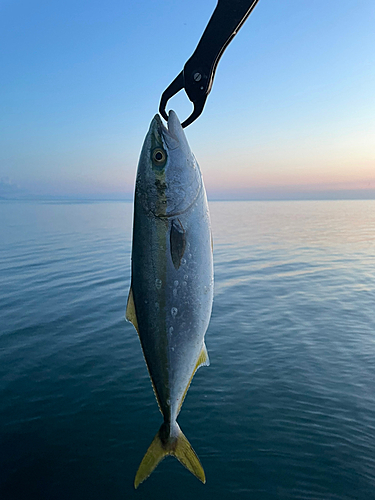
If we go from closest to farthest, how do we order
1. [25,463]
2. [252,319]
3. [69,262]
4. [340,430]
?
[25,463], [340,430], [252,319], [69,262]

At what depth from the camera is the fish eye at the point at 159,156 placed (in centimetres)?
307

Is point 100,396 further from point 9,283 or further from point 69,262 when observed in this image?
point 69,262

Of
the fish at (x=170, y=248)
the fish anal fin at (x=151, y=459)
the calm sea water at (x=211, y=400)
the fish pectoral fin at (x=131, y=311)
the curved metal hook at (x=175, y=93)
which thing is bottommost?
the calm sea water at (x=211, y=400)

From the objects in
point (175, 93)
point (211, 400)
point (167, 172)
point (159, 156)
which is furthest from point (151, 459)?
point (211, 400)

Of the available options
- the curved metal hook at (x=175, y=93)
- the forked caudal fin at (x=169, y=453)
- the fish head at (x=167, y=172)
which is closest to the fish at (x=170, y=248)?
the fish head at (x=167, y=172)

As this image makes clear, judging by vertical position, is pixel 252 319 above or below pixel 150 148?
below

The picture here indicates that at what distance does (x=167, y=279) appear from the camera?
10.0 feet

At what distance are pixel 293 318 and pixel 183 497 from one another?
9.82 metres

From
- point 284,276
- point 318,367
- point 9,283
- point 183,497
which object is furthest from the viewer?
point 284,276

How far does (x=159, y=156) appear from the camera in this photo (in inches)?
121

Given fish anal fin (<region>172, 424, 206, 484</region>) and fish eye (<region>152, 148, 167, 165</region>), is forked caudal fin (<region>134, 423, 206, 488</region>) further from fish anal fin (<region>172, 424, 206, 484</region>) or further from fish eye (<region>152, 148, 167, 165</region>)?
fish eye (<region>152, 148, 167, 165</region>)

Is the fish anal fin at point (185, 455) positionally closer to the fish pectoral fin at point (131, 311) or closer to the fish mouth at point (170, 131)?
the fish pectoral fin at point (131, 311)

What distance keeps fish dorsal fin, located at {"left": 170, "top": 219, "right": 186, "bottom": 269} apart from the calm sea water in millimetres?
5845

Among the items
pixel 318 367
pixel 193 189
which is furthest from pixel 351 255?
pixel 193 189
